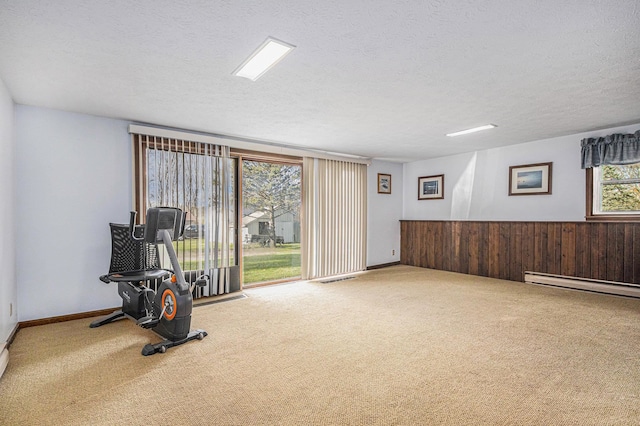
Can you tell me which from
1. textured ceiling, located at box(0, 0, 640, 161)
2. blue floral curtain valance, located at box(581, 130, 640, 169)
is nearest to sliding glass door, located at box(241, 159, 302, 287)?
textured ceiling, located at box(0, 0, 640, 161)

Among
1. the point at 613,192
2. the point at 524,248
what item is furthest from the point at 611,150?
the point at 524,248

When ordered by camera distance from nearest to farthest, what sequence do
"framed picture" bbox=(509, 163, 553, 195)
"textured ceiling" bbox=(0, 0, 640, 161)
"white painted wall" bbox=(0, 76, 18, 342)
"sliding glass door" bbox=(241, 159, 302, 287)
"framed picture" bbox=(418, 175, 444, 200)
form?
"textured ceiling" bbox=(0, 0, 640, 161), "white painted wall" bbox=(0, 76, 18, 342), "framed picture" bbox=(509, 163, 553, 195), "sliding glass door" bbox=(241, 159, 302, 287), "framed picture" bbox=(418, 175, 444, 200)

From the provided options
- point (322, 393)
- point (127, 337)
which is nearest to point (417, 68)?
point (322, 393)

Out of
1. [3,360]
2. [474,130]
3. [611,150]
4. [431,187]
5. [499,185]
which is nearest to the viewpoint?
[3,360]

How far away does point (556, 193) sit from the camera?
5.09 m

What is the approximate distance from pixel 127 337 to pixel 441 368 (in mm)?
2959

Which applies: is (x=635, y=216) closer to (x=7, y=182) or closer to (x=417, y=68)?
(x=417, y=68)

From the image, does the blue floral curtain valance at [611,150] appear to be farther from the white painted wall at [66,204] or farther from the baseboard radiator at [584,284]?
the white painted wall at [66,204]

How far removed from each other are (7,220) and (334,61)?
11.3ft

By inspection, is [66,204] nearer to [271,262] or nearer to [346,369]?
[346,369]

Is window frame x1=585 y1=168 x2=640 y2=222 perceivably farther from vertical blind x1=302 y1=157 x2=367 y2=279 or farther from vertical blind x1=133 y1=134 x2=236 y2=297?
vertical blind x1=133 y1=134 x2=236 y2=297

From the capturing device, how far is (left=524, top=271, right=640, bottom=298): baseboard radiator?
4.31 metres

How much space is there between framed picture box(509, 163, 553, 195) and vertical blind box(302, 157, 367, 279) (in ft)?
9.05

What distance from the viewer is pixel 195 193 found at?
14.4 feet
